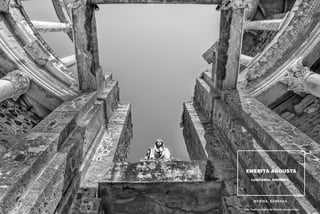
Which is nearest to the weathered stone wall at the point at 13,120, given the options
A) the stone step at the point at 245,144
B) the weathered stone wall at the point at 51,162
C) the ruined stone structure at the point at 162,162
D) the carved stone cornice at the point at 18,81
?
the ruined stone structure at the point at 162,162

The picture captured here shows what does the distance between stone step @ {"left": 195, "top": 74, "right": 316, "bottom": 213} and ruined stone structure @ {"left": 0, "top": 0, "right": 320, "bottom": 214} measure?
2cm

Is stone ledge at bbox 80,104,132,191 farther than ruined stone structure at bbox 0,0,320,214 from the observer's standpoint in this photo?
Yes

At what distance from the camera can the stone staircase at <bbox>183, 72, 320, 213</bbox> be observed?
237 cm

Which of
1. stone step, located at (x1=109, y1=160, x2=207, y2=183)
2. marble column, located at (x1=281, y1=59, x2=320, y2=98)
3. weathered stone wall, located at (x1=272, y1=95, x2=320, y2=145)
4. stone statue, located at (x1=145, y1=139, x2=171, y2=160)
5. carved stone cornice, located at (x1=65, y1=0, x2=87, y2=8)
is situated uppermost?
carved stone cornice, located at (x1=65, y1=0, x2=87, y2=8)

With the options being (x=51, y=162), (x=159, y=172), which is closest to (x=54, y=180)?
(x=51, y=162)

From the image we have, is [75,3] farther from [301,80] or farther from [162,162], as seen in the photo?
[301,80]

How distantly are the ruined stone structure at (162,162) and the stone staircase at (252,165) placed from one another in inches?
0.5

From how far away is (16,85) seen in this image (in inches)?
163

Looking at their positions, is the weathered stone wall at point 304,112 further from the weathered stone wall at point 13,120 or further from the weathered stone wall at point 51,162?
the weathered stone wall at point 13,120

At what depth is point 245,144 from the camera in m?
3.39

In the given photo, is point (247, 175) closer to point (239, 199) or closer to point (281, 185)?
point (239, 199)

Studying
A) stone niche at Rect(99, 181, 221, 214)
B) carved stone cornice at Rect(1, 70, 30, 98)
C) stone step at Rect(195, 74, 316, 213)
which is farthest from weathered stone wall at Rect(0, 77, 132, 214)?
stone step at Rect(195, 74, 316, 213)

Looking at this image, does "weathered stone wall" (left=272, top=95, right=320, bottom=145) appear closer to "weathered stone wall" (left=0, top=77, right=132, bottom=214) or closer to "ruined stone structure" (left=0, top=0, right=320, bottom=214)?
"ruined stone structure" (left=0, top=0, right=320, bottom=214)

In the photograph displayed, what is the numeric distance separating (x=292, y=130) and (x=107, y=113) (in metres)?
3.74
